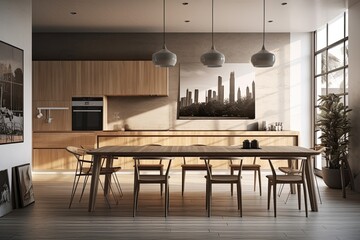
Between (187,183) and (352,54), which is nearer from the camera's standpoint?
(352,54)

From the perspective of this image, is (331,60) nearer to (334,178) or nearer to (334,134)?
Answer: (334,134)

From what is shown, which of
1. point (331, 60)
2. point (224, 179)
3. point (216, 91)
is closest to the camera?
point (224, 179)

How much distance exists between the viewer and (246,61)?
9242mm

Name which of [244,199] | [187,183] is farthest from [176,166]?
[244,199]

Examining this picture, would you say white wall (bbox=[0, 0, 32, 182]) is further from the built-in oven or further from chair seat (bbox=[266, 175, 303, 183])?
chair seat (bbox=[266, 175, 303, 183])

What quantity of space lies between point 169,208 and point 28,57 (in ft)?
9.50

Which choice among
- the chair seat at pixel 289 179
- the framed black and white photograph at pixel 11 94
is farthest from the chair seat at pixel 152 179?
the framed black and white photograph at pixel 11 94

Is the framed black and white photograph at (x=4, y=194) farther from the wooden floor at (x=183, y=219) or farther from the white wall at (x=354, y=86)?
the white wall at (x=354, y=86)

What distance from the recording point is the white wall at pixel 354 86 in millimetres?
6746

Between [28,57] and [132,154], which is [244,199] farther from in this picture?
[28,57]

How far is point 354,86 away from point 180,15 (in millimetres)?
3387

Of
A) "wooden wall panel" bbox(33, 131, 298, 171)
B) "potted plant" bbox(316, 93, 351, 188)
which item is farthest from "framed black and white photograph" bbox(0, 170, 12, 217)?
"potted plant" bbox(316, 93, 351, 188)

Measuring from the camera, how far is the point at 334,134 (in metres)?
→ 6.96

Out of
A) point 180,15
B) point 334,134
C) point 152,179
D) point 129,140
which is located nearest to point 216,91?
point 180,15
